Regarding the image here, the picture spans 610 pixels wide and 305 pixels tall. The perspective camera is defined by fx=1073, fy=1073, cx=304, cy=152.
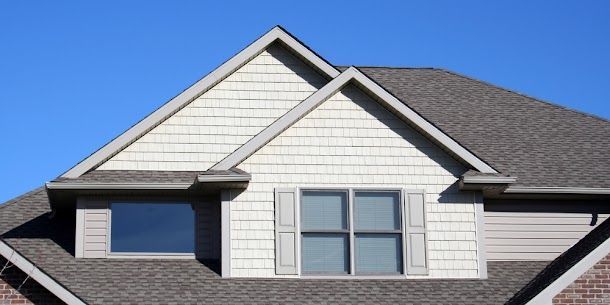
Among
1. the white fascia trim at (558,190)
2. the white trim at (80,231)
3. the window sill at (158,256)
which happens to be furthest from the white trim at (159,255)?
the white fascia trim at (558,190)

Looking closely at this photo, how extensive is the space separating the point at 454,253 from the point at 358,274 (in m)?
1.64

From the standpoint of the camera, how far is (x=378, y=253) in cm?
1753

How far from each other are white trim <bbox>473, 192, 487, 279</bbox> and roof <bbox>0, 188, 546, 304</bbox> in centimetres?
22

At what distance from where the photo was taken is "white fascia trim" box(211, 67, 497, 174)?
17.5m

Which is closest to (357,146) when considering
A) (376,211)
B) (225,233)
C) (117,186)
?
(376,211)

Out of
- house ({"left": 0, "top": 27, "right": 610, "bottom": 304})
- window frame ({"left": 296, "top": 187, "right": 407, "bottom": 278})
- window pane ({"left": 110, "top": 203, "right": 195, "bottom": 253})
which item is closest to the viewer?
house ({"left": 0, "top": 27, "right": 610, "bottom": 304})

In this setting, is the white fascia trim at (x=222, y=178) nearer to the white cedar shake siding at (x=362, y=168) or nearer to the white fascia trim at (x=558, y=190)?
the white cedar shake siding at (x=362, y=168)

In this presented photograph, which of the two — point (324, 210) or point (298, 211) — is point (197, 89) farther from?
point (324, 210)

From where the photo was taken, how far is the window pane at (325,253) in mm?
17328

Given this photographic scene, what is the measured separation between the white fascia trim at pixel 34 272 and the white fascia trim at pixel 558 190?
7.54 m

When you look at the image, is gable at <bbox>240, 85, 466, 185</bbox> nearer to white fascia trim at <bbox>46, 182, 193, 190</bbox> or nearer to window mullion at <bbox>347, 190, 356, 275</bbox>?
window mullion at <bbox>347, 190, 356, 275</bbox>

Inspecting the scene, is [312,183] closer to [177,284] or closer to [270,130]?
[270,130]

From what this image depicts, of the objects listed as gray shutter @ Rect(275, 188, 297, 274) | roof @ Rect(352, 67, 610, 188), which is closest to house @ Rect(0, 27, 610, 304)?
gray shutter @ Rect(275, 188, 297, 274)

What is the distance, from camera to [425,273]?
1741 centimetres
